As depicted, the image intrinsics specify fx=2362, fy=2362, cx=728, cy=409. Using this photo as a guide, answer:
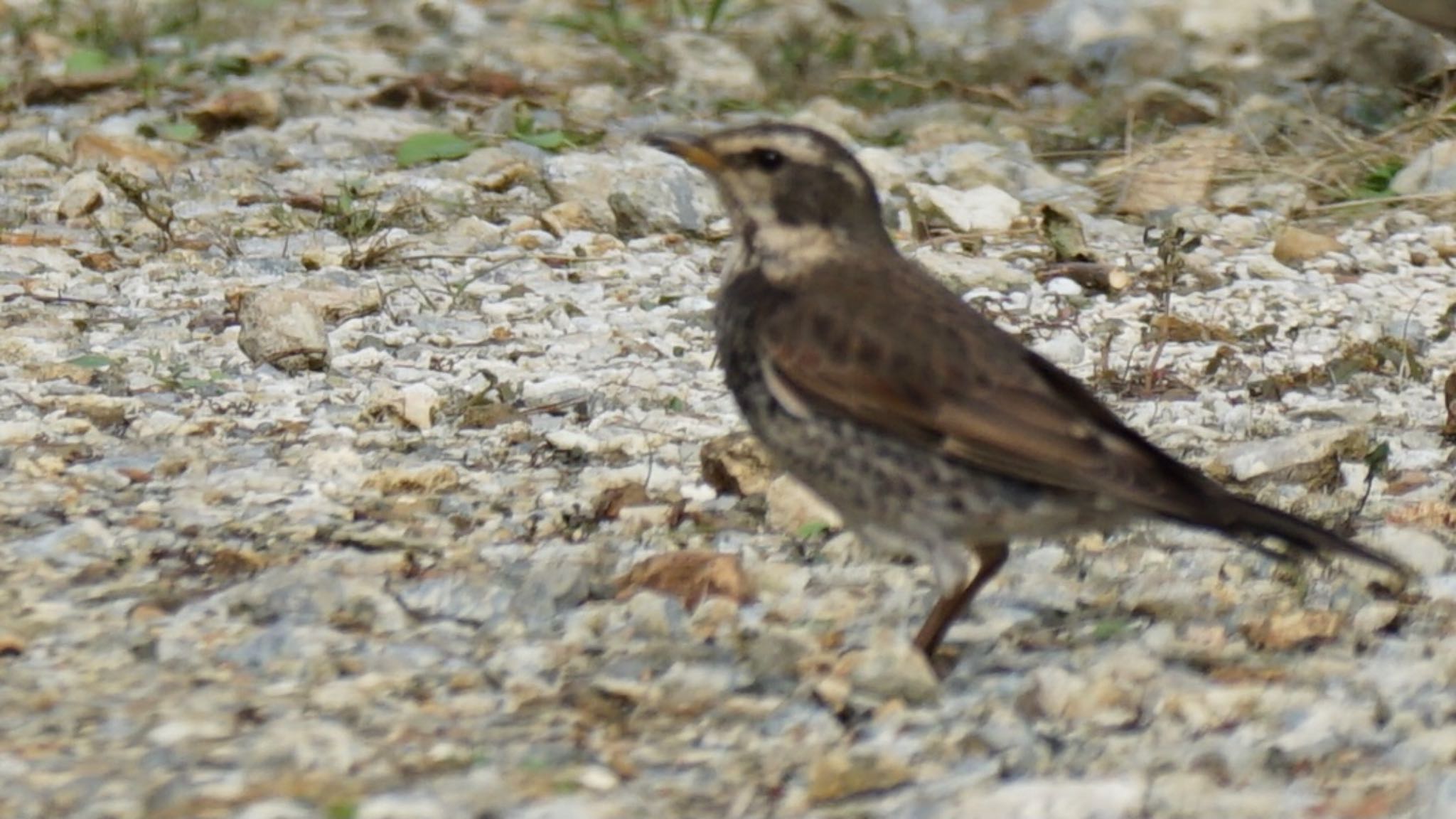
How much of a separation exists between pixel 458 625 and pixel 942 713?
101 centimetres

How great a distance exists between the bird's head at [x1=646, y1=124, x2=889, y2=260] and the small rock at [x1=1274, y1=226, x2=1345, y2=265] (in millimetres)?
2718

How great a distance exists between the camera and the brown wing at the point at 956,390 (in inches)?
176

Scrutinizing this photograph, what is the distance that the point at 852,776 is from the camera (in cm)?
387

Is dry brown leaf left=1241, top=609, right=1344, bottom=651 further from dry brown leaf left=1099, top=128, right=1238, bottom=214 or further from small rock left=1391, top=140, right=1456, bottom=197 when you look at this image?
small rock left=1391, top=140, right=1456, bottom=197

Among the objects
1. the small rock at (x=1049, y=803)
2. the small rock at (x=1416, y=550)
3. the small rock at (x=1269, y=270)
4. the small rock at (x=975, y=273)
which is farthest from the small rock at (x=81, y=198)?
the small rock at (x=1049, y=803)

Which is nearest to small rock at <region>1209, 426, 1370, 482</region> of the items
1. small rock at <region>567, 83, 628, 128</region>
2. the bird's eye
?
the bird's eye

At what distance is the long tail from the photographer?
424 centimetres

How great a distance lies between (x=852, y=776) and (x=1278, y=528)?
99 cm

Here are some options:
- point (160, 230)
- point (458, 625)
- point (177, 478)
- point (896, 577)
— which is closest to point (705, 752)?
point (458, 625)

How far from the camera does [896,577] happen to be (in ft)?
17.1

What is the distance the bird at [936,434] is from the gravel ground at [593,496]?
0.24 meters

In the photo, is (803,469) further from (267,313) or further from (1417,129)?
(1417,129)

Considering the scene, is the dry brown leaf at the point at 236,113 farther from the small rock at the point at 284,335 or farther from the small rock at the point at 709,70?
the small rock at the point at 284,335

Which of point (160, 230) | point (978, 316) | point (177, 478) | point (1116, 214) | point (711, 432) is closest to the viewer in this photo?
point (978, 316)
